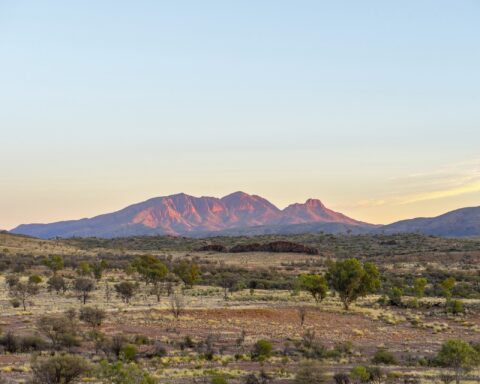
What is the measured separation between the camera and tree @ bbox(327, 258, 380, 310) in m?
42.9

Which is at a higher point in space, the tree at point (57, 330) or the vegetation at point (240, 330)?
the tree at point (57, 330)

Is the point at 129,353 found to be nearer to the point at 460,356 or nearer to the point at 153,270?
the point at 460,356

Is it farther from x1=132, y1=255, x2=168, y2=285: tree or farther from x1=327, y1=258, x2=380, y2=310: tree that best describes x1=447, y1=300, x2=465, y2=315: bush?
x1=132, y1=255, x2=168, y2=285: tree

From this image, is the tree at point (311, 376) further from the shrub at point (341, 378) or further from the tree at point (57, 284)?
the tree at point (57, 284)

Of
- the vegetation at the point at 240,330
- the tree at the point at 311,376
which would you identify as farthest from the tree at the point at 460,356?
the tree at the point at 311,376

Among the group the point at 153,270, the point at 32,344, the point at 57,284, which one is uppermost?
the point at 153,270

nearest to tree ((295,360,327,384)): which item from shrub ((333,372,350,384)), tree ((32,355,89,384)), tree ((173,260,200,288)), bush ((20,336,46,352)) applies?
shrub ((333,372,350,384))

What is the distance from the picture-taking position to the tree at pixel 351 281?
4288 cm

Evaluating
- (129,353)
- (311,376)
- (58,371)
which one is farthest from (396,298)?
(58,371)

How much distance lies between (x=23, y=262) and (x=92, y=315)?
167ft

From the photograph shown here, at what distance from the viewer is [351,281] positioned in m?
42.8

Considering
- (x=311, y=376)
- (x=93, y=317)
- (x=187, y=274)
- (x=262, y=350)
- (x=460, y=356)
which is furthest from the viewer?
(x=187, y=274)

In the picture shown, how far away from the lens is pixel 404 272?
72.1 meters

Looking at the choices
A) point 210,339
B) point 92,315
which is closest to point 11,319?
point 92,315
